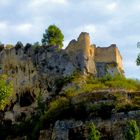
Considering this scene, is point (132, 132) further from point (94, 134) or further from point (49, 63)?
point (49, 63)

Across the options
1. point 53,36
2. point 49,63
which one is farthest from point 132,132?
point 53,36

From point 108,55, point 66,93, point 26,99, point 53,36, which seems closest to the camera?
point 66,93

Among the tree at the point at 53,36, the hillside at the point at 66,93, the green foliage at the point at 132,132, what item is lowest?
the green foliage at the point at 132,132

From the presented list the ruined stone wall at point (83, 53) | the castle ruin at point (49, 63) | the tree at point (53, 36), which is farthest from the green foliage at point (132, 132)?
the tree at point (53, 36)

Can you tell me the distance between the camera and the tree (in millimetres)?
76562

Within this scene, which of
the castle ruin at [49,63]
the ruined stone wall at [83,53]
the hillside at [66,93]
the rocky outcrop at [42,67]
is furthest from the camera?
the ruined stone wall at [83,53]

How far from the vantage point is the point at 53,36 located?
77125 millimetres

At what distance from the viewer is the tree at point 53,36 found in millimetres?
76562

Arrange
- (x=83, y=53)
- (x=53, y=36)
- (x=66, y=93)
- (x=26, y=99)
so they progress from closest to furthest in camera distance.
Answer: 1. (x=66, y=93)
2. (x=26, y=99)
3. (x=83, y=53)
4. (x=53, y=36)

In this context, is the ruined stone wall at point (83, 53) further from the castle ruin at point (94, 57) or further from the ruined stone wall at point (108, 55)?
the ruined stone wall at point (108, 55)

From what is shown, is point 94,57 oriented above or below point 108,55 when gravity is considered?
below

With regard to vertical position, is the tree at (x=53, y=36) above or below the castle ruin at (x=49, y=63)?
above

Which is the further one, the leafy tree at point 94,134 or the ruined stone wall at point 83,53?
the ruined stone wall at point 83,53

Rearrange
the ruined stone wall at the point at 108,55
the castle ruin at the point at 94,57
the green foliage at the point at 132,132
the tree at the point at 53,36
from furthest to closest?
the tree at the point at 53,36, the ruined stone wall at the point at 108,55, the castle ruin at the point at 94,57, the green foliage at the point at 132,132
